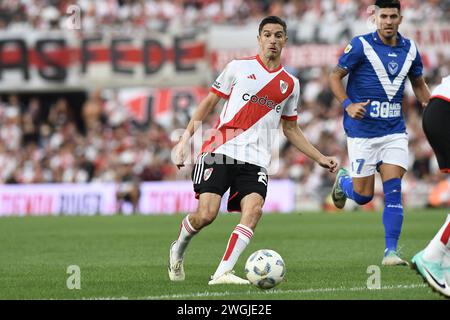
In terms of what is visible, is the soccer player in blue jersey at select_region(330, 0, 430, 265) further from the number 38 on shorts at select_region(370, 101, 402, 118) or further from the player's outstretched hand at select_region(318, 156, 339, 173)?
the player's outstretched hand at select_region(318, 156, 339, 173)

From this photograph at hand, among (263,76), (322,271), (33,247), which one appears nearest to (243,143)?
(263,76)

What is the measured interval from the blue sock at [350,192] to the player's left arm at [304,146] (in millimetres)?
2186

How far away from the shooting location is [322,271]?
11523 mm

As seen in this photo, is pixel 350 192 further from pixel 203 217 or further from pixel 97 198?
pixel 97 198

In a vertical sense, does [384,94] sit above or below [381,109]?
above

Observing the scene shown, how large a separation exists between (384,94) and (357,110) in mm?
745

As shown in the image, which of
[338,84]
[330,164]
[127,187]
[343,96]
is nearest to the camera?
[330,164]

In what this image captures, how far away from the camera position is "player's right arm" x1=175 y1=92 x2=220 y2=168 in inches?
391

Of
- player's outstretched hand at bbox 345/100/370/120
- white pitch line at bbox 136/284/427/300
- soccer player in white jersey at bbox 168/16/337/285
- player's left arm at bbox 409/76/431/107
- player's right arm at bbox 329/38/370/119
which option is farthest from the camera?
player's left arm at bbox 409/76/431/107

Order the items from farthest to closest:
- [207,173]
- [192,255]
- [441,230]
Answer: [192,255]
[207,173]
[441,230]

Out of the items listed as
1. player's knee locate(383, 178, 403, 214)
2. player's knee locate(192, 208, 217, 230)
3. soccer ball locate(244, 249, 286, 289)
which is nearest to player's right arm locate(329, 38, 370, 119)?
player's knee locate(383, 178, 403, 214)

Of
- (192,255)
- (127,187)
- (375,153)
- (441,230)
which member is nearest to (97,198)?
(127,187)

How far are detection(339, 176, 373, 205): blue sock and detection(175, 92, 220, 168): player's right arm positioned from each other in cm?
305

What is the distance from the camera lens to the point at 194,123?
10352 mm
